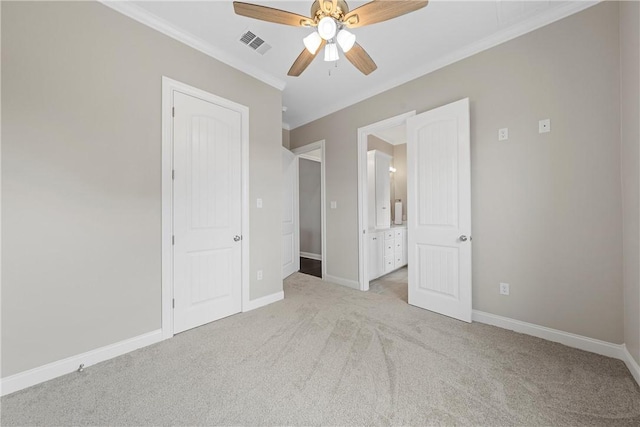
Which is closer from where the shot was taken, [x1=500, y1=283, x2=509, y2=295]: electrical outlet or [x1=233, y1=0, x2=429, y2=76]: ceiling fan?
[x1=233, y1=0, x2=429, y2=76]: ceiling fan

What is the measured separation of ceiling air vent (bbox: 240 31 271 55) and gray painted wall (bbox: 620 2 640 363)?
2.75 metres

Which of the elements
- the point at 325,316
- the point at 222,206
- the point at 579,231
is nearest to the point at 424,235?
the point at 579,231

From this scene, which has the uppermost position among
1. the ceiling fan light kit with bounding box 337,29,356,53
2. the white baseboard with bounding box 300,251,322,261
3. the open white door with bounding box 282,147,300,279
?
the ceiling fan light kit with bounding box 337,29,356,53

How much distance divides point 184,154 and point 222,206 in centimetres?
61

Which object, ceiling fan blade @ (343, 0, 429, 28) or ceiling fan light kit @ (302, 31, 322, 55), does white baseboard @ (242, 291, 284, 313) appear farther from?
ceiling fan blade @ (343, 0, 429, 28)

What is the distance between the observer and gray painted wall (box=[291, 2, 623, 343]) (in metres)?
1.83

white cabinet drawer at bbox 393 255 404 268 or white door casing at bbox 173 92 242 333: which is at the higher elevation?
white door casing at bbox 173 92 242 333

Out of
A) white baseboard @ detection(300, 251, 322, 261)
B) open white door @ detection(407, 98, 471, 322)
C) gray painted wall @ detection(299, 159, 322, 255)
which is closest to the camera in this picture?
open white door @ detection(407, 98, 471, 322)

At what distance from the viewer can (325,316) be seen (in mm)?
2551

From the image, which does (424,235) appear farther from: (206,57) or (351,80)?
(206,57)

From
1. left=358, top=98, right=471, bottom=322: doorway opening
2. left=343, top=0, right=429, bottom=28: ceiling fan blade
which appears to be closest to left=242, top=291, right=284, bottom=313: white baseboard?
left=358, top=98, right=471, bottom=322: doorway opening

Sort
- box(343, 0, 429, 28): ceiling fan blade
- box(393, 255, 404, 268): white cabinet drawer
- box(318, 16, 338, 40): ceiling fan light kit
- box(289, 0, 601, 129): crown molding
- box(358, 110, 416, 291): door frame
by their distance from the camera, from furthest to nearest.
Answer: box(393, 255, 404, 268): white cabinet drawer
box(358, 110, 416, 291): door frame
box(289, 0, 601, 129): crown molding
box(318, 16, 338, 40): ceiling fan light kit
box(343, 0, 429, 28): ceiling fan blade

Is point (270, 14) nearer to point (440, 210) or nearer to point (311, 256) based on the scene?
point (440, 210)

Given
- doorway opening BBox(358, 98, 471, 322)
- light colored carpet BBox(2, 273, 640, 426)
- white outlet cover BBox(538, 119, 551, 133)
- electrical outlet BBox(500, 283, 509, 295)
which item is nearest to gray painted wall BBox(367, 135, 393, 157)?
doorway opening BBox(358, 98, 471, 322)
